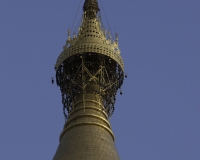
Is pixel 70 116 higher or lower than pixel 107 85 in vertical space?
lower

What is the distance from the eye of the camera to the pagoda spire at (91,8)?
1549 inches

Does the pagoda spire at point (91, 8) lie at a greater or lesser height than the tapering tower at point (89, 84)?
greater

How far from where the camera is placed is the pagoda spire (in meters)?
39.3

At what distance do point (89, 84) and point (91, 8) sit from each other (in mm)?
6897

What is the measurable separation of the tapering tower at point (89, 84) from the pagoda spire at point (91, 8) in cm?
114

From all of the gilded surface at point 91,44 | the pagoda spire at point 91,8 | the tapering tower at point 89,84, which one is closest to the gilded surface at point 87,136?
the tapering tower at point 89,84

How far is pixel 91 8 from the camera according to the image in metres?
39.8

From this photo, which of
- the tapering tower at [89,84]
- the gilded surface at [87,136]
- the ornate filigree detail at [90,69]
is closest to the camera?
the gilded surface at [87,136]

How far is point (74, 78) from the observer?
35.3 metres

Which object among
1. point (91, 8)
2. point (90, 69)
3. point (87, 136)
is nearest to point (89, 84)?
point (90, 69)

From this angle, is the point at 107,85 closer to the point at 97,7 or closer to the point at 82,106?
the point at 82,106

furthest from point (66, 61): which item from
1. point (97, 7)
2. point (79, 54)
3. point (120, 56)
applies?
point (97, 7)

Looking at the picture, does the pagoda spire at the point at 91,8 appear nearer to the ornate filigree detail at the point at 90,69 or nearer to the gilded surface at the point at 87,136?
the ornate filigree detail at the point at 90,69

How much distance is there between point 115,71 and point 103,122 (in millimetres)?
4320
